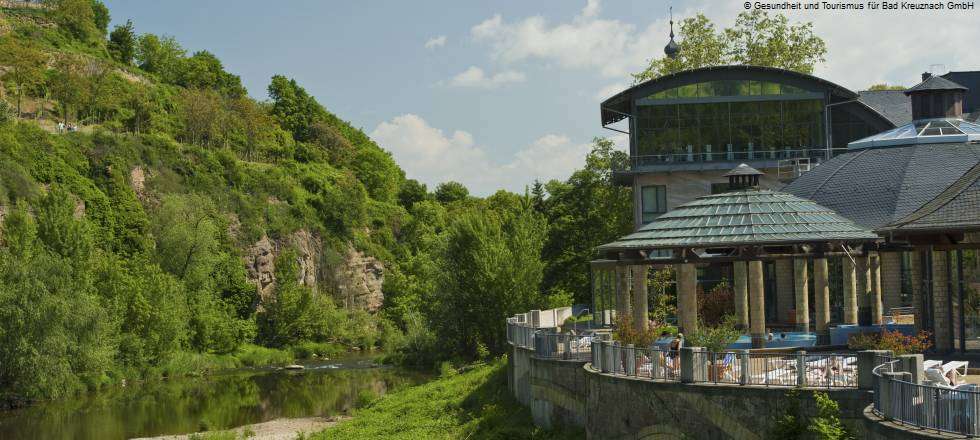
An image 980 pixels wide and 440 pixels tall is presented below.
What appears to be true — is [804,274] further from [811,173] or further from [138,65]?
[138,65]

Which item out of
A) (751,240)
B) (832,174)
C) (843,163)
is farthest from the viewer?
(843,163)

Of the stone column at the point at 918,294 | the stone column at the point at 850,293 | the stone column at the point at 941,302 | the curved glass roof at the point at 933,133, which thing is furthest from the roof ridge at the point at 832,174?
the stone column at the point at 941,302

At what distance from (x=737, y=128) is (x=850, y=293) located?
2564cm

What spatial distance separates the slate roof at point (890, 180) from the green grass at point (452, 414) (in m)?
11.6

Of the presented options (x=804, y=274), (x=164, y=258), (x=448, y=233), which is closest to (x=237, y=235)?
(x=164, y=258)

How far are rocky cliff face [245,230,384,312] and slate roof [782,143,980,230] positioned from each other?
2431 inches

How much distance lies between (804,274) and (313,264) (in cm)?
7204

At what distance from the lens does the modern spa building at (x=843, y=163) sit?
2647 cm

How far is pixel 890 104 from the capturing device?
6294cm

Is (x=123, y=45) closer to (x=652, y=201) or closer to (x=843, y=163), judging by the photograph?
(x=652, y=201)

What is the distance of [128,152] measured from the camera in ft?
297

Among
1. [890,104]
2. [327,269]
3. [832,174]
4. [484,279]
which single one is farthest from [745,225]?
[327,269]

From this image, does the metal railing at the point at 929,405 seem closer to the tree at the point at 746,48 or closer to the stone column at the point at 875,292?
the stone column at the point at 875,292

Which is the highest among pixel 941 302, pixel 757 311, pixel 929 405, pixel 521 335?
pixel 941 302
